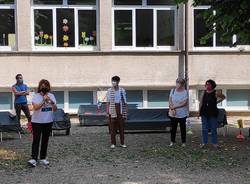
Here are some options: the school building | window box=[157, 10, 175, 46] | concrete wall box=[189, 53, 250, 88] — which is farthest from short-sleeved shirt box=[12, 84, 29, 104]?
concrete wall box=[189, 53, 250, 88]

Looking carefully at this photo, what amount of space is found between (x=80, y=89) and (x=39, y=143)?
9.44 metres

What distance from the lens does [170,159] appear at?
11086 millimetres

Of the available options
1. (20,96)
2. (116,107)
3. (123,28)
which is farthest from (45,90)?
(123,28)

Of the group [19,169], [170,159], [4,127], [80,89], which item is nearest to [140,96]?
[80,89]

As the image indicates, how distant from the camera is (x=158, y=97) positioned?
2041cm

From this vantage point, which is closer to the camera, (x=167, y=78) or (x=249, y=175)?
(x=249, y=175)

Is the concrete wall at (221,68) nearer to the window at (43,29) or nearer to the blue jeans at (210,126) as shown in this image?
the window at (43,29)

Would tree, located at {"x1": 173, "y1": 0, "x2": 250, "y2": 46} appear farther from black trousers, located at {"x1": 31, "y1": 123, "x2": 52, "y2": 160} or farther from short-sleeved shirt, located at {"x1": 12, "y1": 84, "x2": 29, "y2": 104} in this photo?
short-sleeved shirt, located at {"x1": 12, "y1": 84, "x2": 29, "y2": 104}

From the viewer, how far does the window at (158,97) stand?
802 inches

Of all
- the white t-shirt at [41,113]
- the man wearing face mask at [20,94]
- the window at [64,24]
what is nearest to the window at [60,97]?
the window at [64,24]

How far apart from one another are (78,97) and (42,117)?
32.3 ft

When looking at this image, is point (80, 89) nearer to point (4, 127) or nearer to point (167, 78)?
point (167, 78)

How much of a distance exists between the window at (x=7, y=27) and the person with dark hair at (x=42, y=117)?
10.0 m

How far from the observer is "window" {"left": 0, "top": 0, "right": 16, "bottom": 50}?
2003cm
